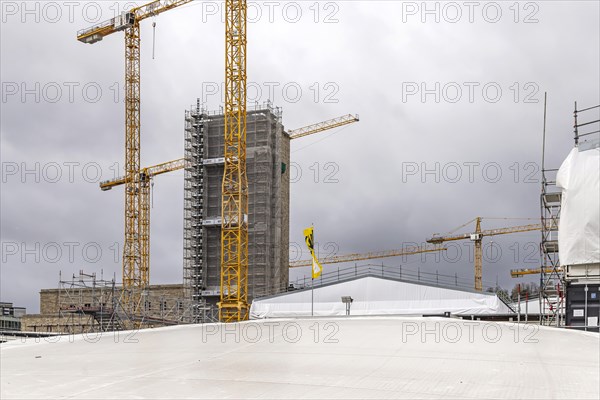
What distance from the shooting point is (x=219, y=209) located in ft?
254

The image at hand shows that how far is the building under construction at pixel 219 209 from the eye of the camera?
253 ft

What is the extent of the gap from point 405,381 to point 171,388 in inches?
179

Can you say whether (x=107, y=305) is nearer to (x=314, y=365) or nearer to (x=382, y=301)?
(x=382, y=301)

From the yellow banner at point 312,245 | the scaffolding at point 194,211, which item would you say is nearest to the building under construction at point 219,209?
the scaffolding at point 194,211

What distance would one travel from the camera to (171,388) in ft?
45.0

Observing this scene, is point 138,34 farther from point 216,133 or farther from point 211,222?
point 211,222

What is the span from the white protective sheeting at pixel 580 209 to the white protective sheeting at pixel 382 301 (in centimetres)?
1041

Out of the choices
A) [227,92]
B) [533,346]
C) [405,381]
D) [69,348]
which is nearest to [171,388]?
[405,381]

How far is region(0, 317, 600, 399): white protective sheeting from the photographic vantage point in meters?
13.3

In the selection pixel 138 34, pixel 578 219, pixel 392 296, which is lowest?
pixel 392 296

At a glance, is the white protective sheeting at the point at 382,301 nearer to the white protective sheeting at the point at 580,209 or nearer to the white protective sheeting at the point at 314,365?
the white protective sheeting at the point at 580,209

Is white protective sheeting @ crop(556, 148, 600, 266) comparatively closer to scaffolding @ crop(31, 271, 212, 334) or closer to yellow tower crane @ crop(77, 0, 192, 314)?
scaffolding @ crop(31, 271, 212, 334)

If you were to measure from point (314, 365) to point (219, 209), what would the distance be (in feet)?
202

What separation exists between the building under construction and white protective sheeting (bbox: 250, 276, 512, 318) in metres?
26.1
